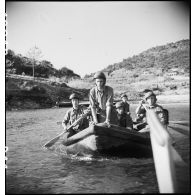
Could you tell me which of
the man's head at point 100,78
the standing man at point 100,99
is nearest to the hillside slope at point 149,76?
the standing man at point 100,99

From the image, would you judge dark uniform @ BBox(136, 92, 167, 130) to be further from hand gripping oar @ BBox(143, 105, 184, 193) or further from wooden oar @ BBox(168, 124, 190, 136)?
hand gripping oar @ BBox(143, 105, 184, 193)

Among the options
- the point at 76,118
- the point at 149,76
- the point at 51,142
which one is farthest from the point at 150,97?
the point at 149,76

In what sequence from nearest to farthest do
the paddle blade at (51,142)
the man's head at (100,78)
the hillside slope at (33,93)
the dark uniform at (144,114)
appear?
1. the man's head at (100,78)
2. the dark uniform at (144,114)
3. the paddle blade at (51,142)
4. the hillside slope at (33,93)

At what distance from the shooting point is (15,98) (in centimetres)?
2689

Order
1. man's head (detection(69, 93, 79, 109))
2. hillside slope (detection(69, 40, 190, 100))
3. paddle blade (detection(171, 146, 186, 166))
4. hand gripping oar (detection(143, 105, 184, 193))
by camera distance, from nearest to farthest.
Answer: hand gripping oar (detection(143, 105, 184, 193))
paddle blade (detection(171, 146, 186, 166))
man's head (detection(69, 93, 79, 109))
hillside slope (detection(69, 40, 190, 100))

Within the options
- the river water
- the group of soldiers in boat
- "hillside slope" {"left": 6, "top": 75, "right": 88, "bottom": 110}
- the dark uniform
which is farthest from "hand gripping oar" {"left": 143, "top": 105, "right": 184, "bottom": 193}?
"hillside slope" {"left": 6, "top": 75, "right": 88, "bottom": 110}

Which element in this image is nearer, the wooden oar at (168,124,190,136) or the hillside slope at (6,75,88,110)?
the wooden oar at (168,124,190,136)

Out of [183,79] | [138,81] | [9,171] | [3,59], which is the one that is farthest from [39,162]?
[138,81]

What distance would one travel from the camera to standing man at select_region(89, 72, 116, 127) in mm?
7422

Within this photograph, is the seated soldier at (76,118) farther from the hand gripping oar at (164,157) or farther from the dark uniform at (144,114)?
the hand gripping oar at (164,157)

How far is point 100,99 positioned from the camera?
7.62 metres

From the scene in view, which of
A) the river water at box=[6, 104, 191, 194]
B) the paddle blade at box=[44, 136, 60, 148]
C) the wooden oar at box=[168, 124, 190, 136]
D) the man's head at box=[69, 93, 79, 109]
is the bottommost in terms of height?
the river water at box=[6, 104, 191, 194]

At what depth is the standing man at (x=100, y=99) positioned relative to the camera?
7422mm

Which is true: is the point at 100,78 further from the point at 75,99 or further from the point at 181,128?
the point at 181,128
